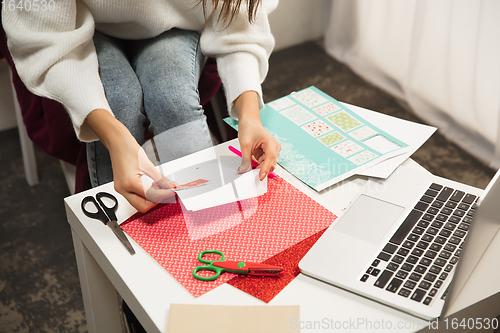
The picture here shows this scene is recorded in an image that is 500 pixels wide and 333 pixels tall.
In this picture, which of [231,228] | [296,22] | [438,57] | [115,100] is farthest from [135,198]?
[296,22]

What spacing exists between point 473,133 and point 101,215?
4.70 ft

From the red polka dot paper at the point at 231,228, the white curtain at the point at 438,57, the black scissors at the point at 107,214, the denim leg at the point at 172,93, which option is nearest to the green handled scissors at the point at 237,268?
the red polka dot paper at the point at 231,228

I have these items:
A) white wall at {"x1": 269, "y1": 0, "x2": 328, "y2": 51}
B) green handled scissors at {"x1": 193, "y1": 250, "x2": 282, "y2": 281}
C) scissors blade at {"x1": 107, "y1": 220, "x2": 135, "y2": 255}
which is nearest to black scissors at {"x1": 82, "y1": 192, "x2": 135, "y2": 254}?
scissors blade at {"x1": 107, "y1": 220, "x2": 135, "y2": 255}

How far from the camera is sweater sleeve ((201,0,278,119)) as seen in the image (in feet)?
2.89

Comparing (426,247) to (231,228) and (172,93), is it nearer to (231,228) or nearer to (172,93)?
(231,228)

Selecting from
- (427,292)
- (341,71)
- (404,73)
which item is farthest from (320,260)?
(341,71)

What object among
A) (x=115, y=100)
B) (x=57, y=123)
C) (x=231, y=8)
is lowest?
(x=57, y=123)

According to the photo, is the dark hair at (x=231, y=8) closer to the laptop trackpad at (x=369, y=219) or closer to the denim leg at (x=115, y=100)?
the denim leg at (x=115, y=100)

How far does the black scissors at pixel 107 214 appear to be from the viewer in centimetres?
63

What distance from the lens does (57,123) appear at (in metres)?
0.99

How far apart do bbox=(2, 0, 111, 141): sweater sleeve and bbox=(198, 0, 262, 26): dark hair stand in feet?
0.79

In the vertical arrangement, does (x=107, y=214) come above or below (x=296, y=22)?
above

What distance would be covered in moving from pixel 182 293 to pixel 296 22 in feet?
6.42

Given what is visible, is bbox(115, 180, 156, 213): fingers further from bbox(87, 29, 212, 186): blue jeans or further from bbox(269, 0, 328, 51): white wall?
bbox(269, 0, 328, 51): white wall
